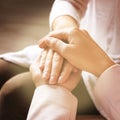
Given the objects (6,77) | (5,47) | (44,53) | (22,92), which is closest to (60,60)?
(44,53)

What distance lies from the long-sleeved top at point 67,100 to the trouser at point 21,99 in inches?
3.9

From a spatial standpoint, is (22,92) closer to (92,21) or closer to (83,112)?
(83,112)

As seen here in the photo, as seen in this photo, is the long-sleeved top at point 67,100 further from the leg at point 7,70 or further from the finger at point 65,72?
the leg at point 7,70

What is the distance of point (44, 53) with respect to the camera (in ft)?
2.65

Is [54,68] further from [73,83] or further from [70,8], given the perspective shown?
[70,8]

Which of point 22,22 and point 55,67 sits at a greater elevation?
point 55,67

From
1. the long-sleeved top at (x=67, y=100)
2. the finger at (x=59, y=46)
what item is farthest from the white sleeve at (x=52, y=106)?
the finger at (x=59, y=46)

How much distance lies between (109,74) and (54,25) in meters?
0.28

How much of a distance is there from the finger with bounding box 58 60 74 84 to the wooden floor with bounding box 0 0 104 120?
33.7 inches

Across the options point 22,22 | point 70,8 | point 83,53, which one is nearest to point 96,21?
point 70,8

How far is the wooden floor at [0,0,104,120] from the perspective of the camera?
1.65 meters

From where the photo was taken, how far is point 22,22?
1.77 meters

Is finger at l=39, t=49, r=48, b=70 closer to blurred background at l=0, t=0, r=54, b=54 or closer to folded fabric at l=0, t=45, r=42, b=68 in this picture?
folded fabric at l=0, t=45, r=42, b=68

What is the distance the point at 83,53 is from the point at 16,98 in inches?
9.8
